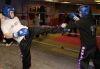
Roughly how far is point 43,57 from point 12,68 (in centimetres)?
82

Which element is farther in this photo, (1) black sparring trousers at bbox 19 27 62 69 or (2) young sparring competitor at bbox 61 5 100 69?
(1) black sparring trousers at bbox 19 27 62 69

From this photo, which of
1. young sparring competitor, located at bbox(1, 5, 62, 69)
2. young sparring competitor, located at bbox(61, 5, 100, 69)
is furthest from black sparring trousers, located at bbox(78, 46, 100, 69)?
young sparring competitor, located at bbox(1, 5, 62, 69)

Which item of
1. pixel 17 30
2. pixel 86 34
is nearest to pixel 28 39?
pixel 17 30

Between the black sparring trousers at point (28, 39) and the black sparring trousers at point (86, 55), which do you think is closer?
the black sparring trousers at point (86, 55)

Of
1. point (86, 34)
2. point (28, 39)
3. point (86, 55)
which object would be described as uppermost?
point (86, 34)

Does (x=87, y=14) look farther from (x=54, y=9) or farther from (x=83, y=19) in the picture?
(x=54, y=9)

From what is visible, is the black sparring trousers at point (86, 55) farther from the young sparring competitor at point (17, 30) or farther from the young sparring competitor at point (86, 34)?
the young sparring competitor at point (17, 30)

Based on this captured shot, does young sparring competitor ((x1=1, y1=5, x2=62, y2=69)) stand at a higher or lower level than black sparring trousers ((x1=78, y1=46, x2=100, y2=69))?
higher

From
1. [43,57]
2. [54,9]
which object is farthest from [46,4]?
[43,57]

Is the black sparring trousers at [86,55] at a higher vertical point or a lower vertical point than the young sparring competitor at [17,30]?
lower

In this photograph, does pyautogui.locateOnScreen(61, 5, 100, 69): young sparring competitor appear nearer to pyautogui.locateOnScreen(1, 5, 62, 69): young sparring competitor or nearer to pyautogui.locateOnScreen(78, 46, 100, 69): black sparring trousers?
pyautogui.locateOnScreen(78, 46, 100, 69): black sparring trousers

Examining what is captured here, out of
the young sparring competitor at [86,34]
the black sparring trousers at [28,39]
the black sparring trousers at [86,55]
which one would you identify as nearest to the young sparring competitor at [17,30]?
the black sparring trousers at [28,39]

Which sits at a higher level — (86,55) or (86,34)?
(86,34)

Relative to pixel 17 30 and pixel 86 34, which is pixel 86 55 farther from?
pixel 17 30
